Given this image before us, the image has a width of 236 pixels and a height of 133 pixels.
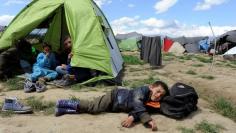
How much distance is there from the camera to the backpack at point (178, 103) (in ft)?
22.7

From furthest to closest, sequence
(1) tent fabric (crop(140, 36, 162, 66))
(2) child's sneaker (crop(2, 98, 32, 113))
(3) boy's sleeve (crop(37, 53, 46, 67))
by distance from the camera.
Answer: (1) tent fabric (crop(140, 36, 162, 66)) → (3) boy's sleeve (crop(37, 53, 46, 67)) → (2) child's sneaker (crop(2, 98, 32, 113))

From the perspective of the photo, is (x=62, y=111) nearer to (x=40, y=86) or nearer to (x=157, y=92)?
(x=157, y=92)

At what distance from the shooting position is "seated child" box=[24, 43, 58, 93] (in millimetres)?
9086

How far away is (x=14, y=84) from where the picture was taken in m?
9.84

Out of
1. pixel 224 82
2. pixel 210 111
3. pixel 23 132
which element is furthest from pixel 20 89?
pixel 224 82

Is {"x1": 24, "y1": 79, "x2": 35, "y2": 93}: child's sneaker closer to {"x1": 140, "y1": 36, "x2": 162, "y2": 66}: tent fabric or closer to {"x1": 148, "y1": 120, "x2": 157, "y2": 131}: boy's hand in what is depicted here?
{"x1": 148, "y1": 120, "x2": 157, "y2": 131}: boy's hand

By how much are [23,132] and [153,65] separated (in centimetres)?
928

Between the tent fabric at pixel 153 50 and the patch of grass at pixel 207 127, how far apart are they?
26.6ft

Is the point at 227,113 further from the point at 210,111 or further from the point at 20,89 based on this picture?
the point at 20,89

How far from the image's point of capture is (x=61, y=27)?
13.8m

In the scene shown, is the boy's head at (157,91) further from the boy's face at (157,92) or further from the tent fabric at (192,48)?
the tent fabric at (192,48)

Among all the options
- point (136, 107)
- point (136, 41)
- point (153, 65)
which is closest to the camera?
point (136, 107)

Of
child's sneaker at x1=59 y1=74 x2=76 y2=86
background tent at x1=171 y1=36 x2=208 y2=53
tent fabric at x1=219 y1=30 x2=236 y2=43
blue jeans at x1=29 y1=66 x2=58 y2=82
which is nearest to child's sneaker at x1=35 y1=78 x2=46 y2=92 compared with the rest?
blue jeans at x1=29 y1=66 x2=58 y2=82

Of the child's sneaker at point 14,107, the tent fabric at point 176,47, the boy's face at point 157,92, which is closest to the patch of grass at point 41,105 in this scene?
the child's sneaker at point 14,107
